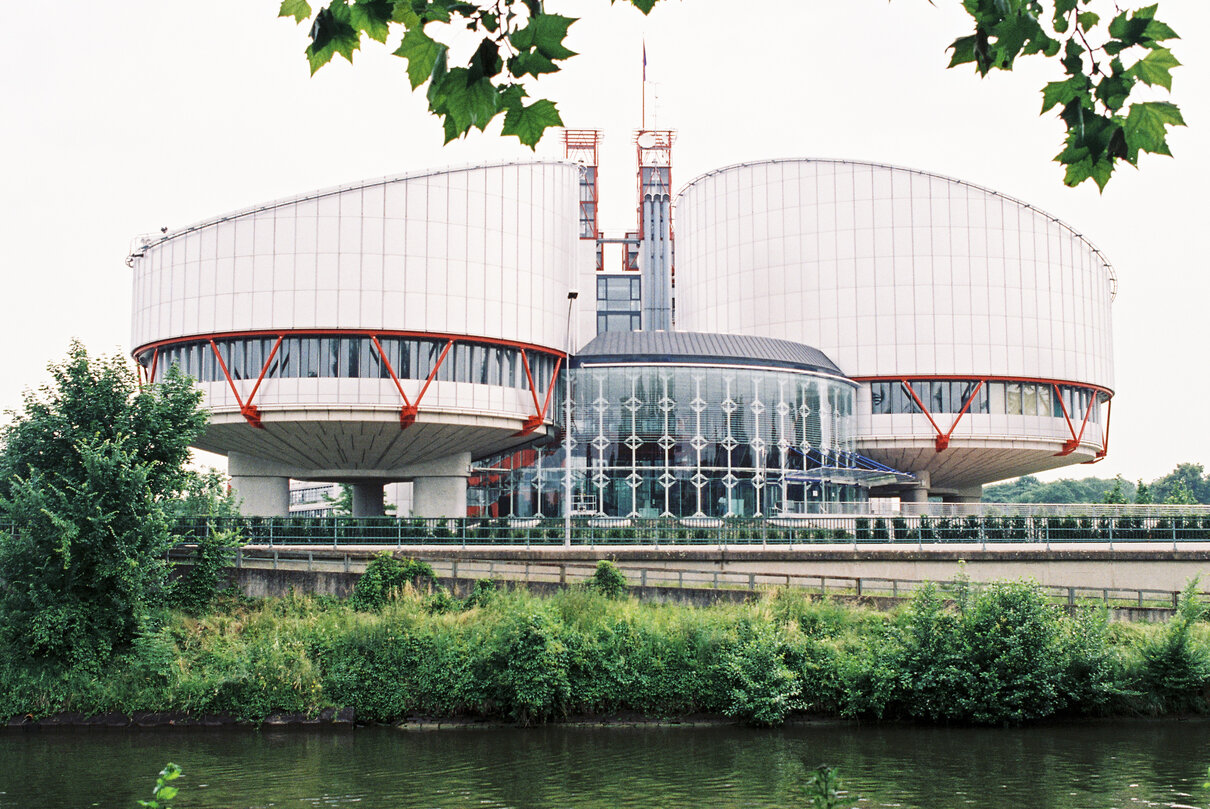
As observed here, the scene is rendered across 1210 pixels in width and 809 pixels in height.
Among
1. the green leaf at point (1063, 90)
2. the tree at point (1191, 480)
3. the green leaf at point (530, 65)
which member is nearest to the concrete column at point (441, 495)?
the green leaf at point (1063, 90)

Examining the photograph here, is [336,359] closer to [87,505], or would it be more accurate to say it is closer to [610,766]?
[87,505]

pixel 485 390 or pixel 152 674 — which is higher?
pixel 485 390

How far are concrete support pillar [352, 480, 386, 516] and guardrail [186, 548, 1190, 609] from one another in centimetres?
2862

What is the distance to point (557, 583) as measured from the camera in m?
36.2

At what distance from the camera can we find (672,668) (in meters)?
30.7

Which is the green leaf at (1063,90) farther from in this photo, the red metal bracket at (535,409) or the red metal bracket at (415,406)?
the red metal bracket at (535,409)

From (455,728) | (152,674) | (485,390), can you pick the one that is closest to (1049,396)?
(485,390)

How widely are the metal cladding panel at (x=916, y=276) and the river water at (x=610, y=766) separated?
41.0 m

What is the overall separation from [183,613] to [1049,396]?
2051 inches

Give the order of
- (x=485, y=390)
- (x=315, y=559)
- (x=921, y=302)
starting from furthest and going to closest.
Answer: (x=921, y=302) → (x=485, y=390) → (x=315, y=559)

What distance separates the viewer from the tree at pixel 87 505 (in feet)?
101

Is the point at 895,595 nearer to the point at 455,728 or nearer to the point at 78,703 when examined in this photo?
the point at 455,728

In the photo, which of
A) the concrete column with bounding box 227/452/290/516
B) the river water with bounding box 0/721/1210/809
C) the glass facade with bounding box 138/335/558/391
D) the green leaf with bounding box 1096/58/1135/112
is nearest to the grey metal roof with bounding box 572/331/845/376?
the glass facade with bounding box 138/335/558/391

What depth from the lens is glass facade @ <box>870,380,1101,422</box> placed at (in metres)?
67.0
